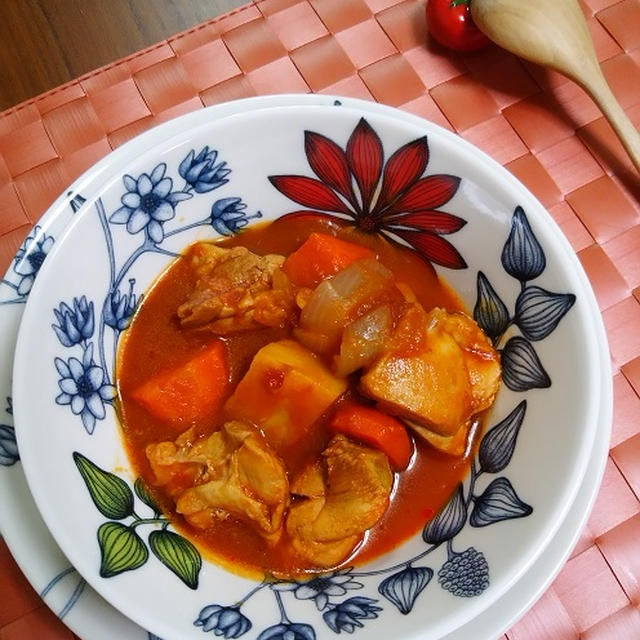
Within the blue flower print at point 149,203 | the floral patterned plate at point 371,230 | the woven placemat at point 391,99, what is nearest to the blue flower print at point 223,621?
the floral patterned plate at point 371,230

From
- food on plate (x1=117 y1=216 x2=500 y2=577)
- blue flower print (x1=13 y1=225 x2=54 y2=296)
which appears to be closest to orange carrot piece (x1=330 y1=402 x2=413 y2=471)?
food on plate (x1=117 y1=216 x2=500 y2=577)

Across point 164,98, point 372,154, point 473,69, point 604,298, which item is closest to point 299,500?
point 372,154

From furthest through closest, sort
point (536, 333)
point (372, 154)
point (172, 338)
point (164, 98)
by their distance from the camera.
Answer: point (164, 98)
point (172, 338)
point (372, 154)
point (536, 333)

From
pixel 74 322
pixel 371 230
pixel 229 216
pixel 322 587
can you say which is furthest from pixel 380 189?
pixel 322 587

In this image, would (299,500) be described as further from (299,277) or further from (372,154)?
(372,154)

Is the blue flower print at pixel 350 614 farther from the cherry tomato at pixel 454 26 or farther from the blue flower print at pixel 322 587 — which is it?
the cherry tomato at pixel 454 26

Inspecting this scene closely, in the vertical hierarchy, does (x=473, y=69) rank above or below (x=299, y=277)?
above

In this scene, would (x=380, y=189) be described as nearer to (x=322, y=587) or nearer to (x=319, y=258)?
(x=319, y=258)
